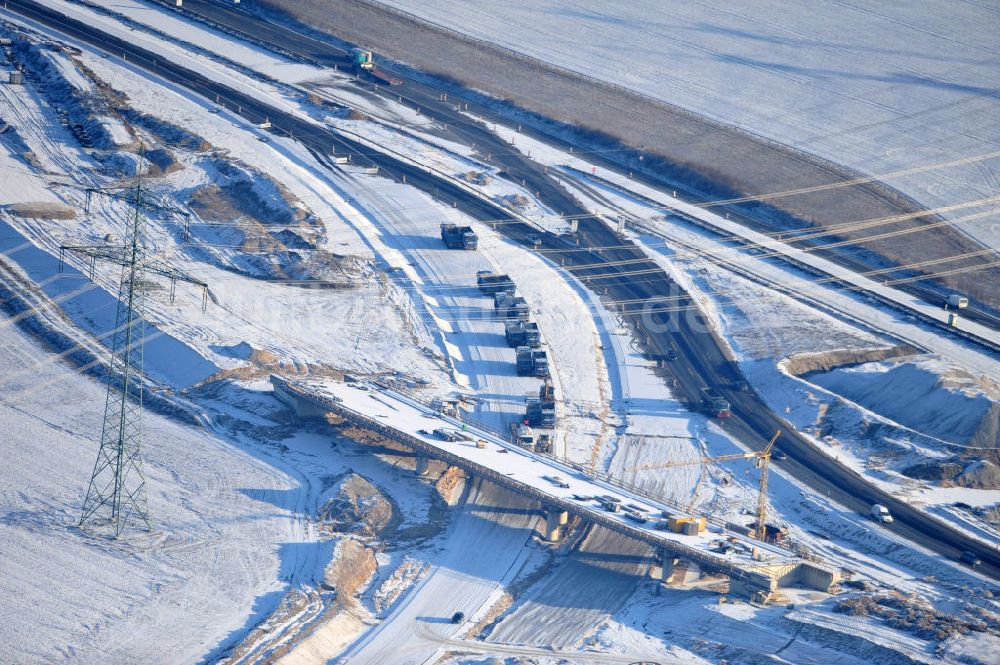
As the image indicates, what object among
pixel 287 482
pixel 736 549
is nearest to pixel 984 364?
pixel 736 549

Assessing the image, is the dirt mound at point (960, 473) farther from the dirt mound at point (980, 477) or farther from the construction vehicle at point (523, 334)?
the construction vehicle at point (523, 334)

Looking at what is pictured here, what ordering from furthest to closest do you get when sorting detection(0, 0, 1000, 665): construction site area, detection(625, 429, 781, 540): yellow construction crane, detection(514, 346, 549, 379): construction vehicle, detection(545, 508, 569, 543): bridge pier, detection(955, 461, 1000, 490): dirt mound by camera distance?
detection(514, 346, 549, 379): construction vehicle → detection(955, 461, 1000, 490): dirt mound → detection(625, 429, 781, 540): yellow construction crane → detection(545, 508, 569, 543): bridge pier → detection(0, 0, 1000, 665): construction site area

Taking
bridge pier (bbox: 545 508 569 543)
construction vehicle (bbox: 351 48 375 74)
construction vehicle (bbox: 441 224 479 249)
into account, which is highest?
construction vehicle (bbox: 351 48 375 74)

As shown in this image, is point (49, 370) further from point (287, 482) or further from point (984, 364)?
point (984, 364)

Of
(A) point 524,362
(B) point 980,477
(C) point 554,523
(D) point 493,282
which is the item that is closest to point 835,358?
(B) point 980,477

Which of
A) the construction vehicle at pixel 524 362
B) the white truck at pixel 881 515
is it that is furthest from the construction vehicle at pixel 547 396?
the white truck at pixel 881 515

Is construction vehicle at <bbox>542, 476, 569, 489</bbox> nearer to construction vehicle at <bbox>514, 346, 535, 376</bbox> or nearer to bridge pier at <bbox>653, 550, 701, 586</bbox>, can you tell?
bridge pier at <bbox>653, 550, 701, 586</bbox>

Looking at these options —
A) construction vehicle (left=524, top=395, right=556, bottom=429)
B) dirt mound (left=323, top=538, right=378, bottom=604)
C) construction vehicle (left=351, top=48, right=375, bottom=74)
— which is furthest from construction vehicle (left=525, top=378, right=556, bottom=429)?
construction vehicle (left=351, top=48, right=375, bottom=74)
